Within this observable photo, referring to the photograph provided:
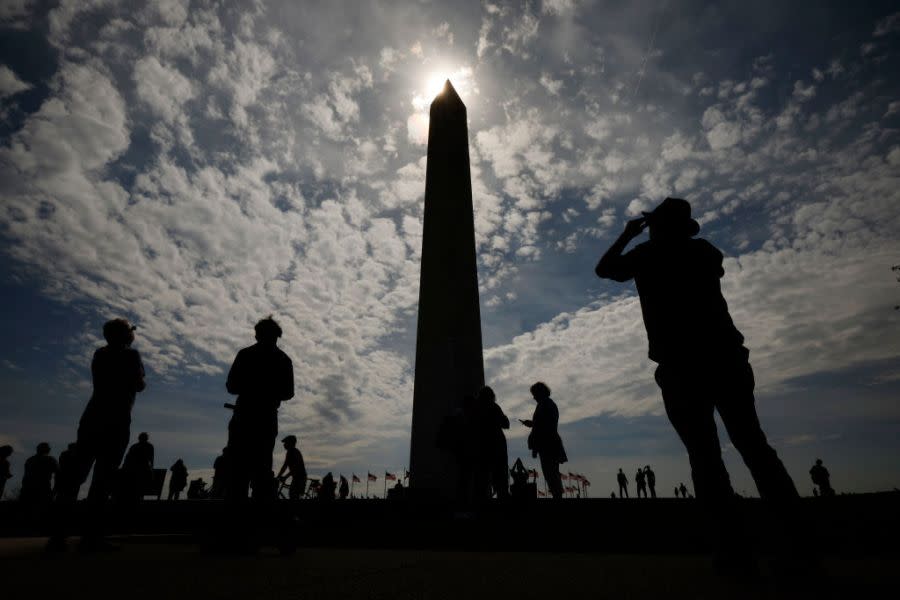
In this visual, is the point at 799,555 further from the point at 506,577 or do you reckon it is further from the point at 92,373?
the point at 92,373

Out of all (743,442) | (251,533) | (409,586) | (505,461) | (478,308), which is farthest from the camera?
(478,308)

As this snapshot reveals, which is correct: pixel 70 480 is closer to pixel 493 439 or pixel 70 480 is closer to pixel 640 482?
pixel 493 439

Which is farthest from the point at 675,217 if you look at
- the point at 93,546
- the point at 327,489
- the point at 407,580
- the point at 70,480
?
the point at 327,489

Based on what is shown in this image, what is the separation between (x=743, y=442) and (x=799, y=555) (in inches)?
19.2

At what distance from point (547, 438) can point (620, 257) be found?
4879 millimetres

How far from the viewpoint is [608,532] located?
441 cm

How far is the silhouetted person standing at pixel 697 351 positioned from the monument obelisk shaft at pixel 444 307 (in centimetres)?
896

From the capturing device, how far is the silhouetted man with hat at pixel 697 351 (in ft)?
7.18

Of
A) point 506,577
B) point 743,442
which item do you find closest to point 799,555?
point 743,442

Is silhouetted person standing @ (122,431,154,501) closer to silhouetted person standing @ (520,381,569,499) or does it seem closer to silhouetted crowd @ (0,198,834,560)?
silhouetted crowd @ (0,198,834,560)

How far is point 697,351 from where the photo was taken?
7.63 ft

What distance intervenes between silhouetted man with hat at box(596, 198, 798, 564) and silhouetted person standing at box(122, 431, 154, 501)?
25.6 feet

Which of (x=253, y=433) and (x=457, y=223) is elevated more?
(x=457, y=223)

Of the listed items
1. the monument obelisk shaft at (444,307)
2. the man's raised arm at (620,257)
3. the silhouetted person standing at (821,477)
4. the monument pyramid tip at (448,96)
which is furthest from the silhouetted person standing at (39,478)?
the silhouetted person standing at (821,477)
